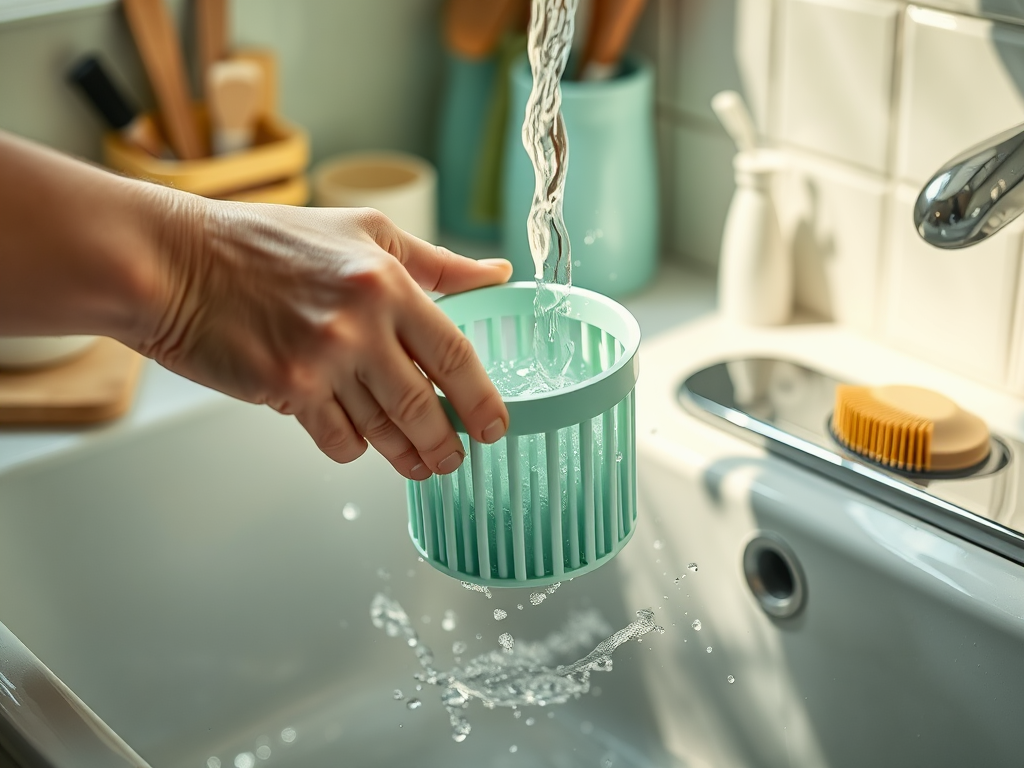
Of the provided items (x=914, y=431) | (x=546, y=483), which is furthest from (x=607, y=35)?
(x=546, y=483)

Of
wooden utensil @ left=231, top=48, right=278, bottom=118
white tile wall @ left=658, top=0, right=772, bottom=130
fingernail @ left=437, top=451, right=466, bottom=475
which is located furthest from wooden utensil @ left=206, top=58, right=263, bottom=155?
fingernail @ left=437, top=451, right=466, bottom=475

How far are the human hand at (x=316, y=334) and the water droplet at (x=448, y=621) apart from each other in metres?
0.46

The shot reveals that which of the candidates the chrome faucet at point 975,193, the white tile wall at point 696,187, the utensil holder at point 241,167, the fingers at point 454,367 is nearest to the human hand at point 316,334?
the fingers at point 454,367

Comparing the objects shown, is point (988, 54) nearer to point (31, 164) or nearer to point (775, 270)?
point (775, 270)

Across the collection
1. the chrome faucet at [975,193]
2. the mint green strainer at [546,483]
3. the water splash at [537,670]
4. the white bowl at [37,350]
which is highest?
the chrome faucet at [975,193]

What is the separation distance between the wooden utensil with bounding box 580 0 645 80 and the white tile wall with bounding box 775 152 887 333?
0.17 m

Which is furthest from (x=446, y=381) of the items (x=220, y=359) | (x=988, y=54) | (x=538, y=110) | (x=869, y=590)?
(x=988, y=54)

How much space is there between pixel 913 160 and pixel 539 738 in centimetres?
52

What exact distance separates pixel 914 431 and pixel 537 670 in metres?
0.36

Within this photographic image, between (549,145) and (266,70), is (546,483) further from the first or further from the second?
(266,70)

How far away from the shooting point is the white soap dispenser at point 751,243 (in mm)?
974

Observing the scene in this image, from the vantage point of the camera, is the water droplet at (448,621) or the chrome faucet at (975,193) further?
the water droplet at (448,621)

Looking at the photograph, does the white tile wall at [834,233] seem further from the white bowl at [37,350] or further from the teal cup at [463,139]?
the white bowl at [37,350]

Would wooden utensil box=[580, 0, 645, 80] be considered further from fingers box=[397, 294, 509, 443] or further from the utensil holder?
fingers box=[397, 294, 509, 443]
